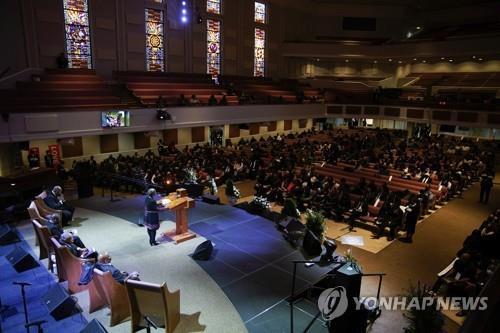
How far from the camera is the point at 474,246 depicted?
27.3 ft

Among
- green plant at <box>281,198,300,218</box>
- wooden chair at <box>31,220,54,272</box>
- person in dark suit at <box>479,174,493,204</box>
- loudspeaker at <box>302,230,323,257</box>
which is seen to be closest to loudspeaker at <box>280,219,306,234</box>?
loudspeaker at <box>302,230,323,257</box>

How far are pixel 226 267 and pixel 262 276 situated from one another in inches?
28.5

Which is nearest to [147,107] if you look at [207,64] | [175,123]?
→ [175,123]

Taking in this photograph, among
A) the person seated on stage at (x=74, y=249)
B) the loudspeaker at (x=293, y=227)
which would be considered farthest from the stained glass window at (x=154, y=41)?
A: the person seated on stage at (x=74, y=249)

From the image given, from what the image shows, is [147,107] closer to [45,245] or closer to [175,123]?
[175,123]

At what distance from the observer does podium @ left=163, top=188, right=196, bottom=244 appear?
775cm

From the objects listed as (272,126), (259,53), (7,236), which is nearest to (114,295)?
(7,236)

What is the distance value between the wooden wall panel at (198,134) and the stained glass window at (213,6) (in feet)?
29.4

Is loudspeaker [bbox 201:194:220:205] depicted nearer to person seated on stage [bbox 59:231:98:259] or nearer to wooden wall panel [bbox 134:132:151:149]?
person seated on stage [bbox 59:231:98:259]

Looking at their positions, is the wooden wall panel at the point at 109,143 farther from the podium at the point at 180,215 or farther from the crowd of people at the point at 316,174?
the podium at the point at 180,215

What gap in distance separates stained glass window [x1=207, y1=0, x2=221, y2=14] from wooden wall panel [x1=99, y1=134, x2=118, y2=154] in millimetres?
12241

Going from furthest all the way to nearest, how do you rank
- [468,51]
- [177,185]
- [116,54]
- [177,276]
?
[468,51]
[116,54]
[177,185]
[177,276]

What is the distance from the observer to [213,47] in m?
25.8
